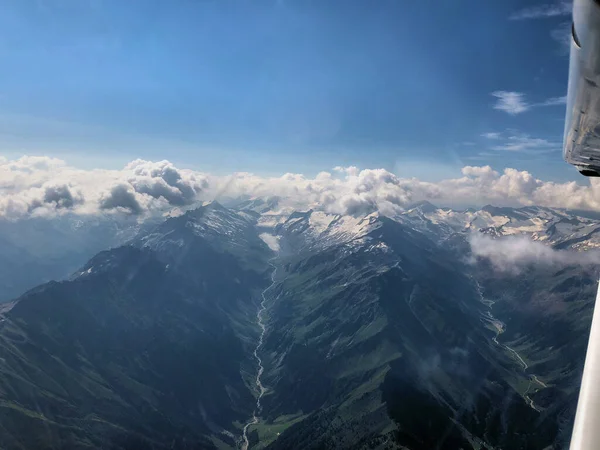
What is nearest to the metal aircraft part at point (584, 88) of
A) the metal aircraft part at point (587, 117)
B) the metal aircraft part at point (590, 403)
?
the metal aircraft part at point (587, 117)

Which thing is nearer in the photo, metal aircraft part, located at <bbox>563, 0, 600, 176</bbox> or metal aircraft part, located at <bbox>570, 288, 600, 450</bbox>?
metal aircraft part, located at <bbox>563, 0, 600, 176</bbox>

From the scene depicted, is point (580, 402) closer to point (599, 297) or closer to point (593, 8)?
point (599, 297)

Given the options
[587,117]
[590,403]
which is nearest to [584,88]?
[587,117]

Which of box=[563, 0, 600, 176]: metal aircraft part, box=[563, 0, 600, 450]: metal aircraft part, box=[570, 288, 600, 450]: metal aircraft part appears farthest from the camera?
box=[570, 288, 600, 450]: metal aircraft part

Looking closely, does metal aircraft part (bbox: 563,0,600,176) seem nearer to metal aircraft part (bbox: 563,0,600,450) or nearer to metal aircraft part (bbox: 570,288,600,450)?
metal aircraft part (bbox: 563,0,600,450)

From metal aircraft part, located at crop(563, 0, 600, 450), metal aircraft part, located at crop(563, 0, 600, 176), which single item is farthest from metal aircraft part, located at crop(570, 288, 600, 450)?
metal aircraft part, located at crop(563, 0, 600, 176)

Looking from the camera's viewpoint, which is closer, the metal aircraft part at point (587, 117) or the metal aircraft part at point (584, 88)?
the metal aircraft part at point (584, 88)

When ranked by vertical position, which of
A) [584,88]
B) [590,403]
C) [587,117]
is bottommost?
[590,403]

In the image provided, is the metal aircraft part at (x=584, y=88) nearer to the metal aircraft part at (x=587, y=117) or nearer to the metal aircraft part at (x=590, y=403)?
the metal aircraft part at (x=587, y=117)

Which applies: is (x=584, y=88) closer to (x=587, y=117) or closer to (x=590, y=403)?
(x=587, y=117)
